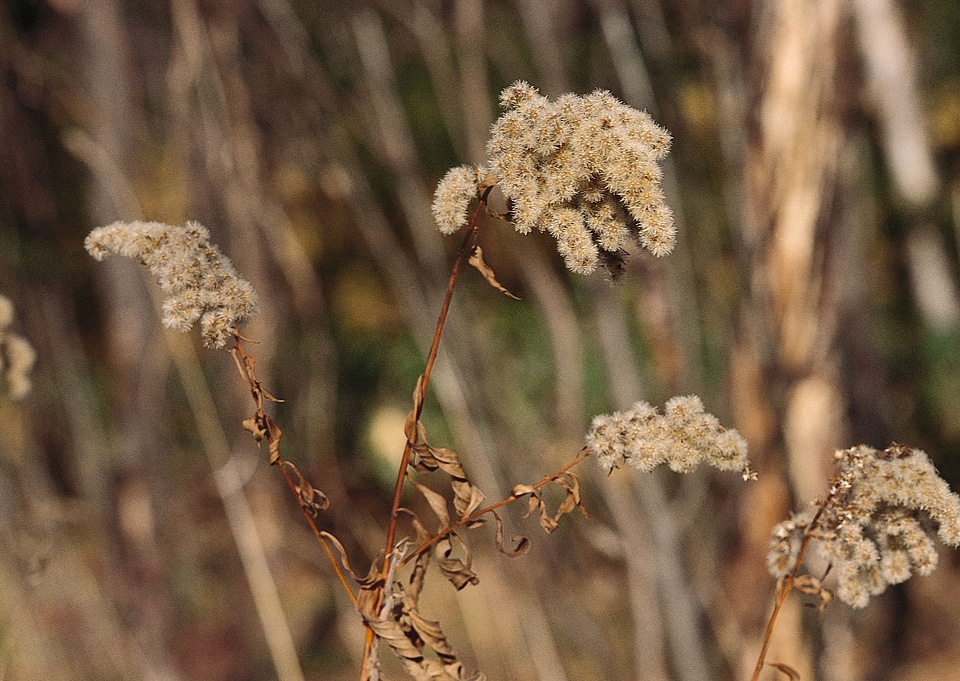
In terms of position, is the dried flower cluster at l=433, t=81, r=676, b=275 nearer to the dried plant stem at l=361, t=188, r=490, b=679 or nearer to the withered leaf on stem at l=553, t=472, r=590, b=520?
the dried plant stem at l=361, t=188, r=490, b=679

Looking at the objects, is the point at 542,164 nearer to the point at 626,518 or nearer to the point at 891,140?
the point at 626,518

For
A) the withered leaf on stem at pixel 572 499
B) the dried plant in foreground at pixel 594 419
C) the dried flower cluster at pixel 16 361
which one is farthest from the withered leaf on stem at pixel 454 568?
the dried flower cluster at pixel 16 361

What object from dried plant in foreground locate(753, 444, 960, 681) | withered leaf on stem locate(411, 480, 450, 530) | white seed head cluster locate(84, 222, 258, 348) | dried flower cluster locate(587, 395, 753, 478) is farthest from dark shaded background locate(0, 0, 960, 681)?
dried plant in foreground locate(753, 444, 960, 681)

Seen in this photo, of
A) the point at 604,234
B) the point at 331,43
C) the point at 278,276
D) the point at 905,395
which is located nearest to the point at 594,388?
the point at 905,395

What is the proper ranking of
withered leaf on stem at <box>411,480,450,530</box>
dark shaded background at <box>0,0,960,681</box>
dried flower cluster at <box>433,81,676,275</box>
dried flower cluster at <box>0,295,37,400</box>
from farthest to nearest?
dark shaded background at <box>0,0,960,681</box> → dried flower cluster at <box>0,295,37,400</box> → withered leaf on stem at <box>411,480,450,530</box> → dried flower cluster at <box>433,81,676,275</box>

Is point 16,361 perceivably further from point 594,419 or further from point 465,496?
point 594,419

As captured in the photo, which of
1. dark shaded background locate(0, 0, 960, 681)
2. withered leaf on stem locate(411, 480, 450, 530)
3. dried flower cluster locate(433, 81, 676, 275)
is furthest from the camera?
dark shaded background locate(0, 0, 960, 681)

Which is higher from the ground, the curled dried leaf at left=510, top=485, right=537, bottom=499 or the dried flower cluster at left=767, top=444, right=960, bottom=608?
the dried flower cluster at left=767, top=444, right=960, bottom=608
